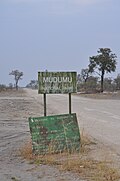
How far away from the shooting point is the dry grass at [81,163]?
336 inches

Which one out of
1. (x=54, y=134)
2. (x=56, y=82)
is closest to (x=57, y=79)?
(x=56, y=82)

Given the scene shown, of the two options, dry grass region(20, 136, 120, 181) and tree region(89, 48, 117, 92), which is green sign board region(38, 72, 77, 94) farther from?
tree region(89, 48, 117, 92)

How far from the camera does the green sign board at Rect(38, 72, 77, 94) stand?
11750mm

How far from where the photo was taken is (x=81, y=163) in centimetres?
971

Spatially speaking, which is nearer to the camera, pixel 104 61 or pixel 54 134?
pixel 54 134

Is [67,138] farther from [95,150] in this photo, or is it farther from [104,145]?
[104,145]

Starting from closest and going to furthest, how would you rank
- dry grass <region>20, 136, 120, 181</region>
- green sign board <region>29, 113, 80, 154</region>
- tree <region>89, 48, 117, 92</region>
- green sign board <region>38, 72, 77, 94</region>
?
dry grass <region>20, 136, 120, 181</region> → green sign board <region>29, 113, 80, 154</region> → green sign board <region>38, 72, 77, 94</region> → tree <region>89, 48, 117, 92</region>

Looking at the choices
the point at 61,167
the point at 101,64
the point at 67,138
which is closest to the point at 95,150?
the point at 67,138

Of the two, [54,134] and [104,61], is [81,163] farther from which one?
[104,61]

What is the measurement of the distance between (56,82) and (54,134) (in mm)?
1494

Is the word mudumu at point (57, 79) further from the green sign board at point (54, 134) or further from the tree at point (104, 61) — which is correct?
the tree at point (104, 61)

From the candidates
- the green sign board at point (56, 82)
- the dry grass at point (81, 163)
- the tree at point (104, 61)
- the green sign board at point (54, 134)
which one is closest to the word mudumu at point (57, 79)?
the green sign board at point (56, 82)

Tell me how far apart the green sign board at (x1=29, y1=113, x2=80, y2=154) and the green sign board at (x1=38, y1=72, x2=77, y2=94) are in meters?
0.80

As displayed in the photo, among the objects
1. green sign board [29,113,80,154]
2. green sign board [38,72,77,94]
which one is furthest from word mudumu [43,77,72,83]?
green sign board [29,113,80,154]
